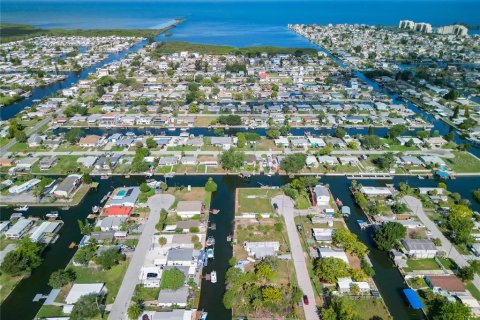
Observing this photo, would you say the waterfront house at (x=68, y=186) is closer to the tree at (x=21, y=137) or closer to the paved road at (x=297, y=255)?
the tree at (x=21, y=137)

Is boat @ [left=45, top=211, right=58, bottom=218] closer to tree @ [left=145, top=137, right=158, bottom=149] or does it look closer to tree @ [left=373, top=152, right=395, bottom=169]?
tree @ [left=145, top=137, right=158, bottom=149]

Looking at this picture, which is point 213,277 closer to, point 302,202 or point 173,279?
point 173,279

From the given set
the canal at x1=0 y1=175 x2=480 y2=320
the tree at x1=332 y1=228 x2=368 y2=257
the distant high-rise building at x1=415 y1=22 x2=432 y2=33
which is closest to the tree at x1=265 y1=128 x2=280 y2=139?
the canal at x1=0 y1=175 x2=480 y2=320

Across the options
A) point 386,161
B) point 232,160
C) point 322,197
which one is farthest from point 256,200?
point 386,161

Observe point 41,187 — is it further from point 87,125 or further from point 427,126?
point 427,126

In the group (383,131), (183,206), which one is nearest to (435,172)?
(383,131)
